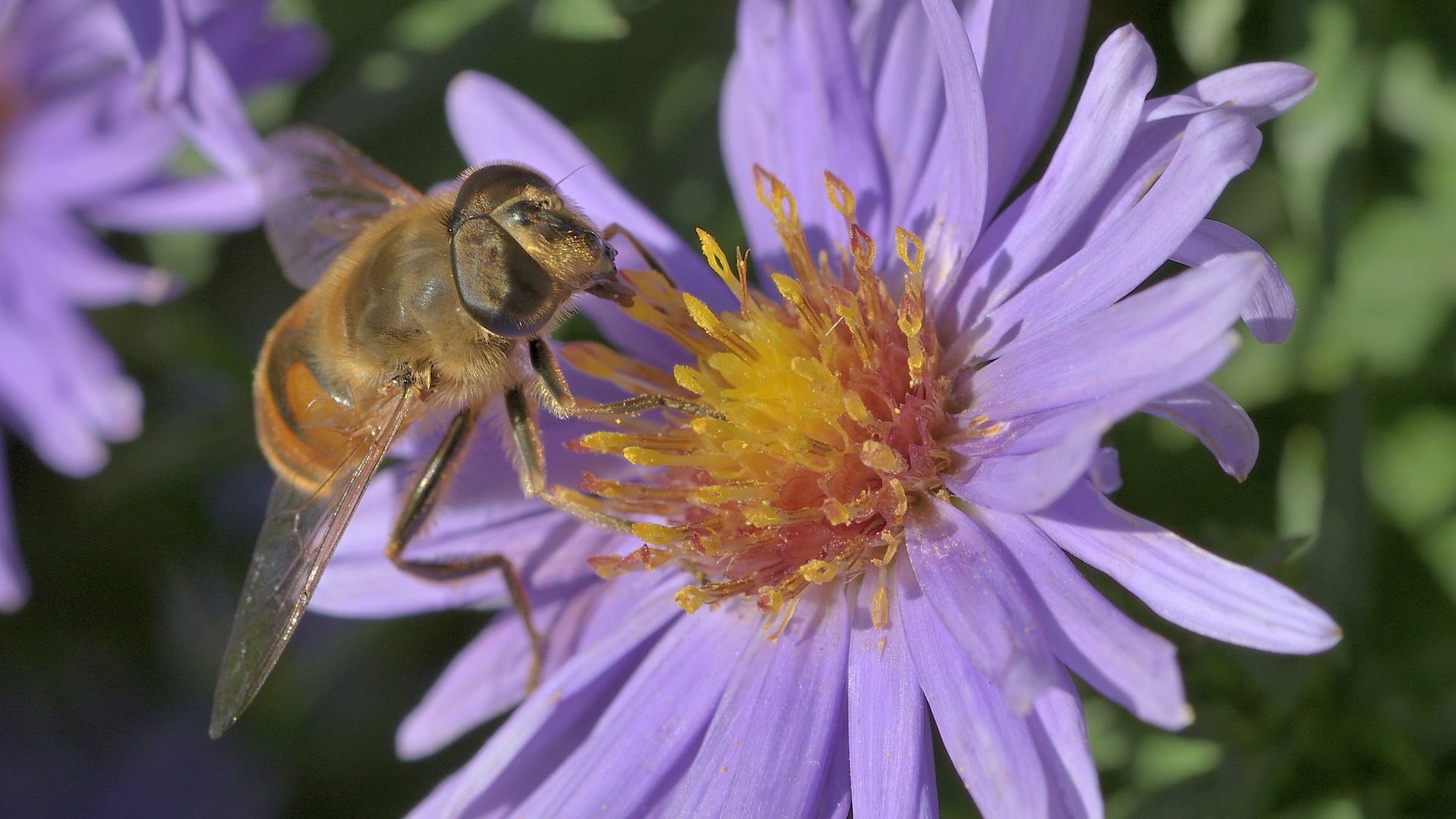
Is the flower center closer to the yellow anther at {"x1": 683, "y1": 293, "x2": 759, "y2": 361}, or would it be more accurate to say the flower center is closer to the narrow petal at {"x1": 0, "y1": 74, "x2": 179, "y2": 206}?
the yellow anther at {"x1": 683, "y1": 293, "x2": 759, "y2": 361}

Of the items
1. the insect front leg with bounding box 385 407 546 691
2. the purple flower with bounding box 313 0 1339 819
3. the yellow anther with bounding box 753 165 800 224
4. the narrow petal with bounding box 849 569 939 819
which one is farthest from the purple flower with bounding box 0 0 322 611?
the narrow petal with bounding box 849 569 939 819

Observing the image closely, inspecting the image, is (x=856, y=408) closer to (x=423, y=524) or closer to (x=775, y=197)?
(x=775, y=197)

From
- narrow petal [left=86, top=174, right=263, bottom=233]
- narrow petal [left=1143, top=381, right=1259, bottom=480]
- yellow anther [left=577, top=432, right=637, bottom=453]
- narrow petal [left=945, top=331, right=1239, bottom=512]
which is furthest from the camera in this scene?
narrow petal [left=86, top=174, right=263, bottom=233]

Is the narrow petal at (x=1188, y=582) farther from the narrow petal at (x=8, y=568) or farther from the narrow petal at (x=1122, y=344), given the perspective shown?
the narrow petal at (x=8, y=568)

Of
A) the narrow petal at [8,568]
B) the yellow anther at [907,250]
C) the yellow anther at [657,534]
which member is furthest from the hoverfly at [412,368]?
the narrow petal at [8,568]

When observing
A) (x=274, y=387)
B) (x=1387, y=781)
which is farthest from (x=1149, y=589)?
(x=274, y=387)

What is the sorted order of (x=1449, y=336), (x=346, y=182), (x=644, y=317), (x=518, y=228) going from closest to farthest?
(x=518, y=228), (x=644, y=317), (x=346, y=182), (x=1449, y=336)

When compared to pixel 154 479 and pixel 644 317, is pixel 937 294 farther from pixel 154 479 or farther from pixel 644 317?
pixel 154 479
